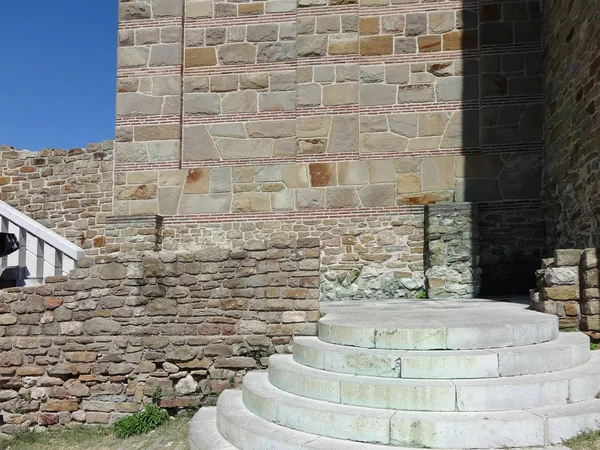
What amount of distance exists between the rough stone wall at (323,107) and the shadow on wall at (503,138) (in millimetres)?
26

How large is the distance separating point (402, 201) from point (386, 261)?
1139 millimetres

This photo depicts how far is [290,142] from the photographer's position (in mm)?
9758

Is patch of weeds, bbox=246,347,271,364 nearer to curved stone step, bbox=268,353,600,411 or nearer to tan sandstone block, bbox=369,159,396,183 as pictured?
curved stone step, bbox=268,353,600,411

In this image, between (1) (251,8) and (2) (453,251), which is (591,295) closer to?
(2) (453,251)

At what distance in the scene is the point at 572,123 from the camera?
25.0 ft

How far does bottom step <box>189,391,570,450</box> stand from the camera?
3830 millimetres

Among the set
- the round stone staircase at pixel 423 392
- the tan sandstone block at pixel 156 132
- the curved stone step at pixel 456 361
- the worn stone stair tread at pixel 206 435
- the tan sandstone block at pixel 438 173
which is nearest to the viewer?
the round stone staircase at pixel 423 392

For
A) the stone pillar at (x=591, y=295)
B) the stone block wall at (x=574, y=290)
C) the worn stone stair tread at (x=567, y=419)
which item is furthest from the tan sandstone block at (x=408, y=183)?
the worn stone stair tread at (x=567, y=419)

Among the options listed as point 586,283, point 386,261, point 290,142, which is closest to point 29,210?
point 290,142

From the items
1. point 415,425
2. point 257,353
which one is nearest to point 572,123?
point 257,353

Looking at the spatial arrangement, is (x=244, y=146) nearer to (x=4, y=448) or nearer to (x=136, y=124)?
(x=136, y=124)

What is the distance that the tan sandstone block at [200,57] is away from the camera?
10.1 meters

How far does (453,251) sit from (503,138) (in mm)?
2350

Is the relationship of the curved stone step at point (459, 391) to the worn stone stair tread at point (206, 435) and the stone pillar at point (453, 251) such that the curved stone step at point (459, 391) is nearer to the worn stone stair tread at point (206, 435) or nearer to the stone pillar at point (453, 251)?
the worn stone stair tread at point (206, 435)
